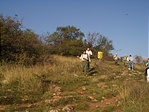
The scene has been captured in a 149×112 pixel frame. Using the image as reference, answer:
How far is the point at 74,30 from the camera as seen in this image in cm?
5356

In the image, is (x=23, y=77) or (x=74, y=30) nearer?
(x=23, y=77)

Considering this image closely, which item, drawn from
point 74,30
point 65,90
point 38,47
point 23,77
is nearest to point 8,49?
point 38,47

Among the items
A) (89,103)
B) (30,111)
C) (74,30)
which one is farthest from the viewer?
(74,30)

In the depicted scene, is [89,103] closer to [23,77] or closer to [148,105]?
[148,105]

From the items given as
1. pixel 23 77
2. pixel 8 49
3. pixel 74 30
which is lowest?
pixel 23 77

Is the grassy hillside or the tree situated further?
the tree

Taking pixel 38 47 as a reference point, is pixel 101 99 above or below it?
below

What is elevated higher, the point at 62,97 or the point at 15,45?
the point at 15,45

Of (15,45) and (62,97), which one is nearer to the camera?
(62,97)

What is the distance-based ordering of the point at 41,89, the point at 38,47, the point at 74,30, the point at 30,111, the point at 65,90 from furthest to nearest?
the point at 74,30
the point at 38,47
the point at 65,90
the point at 41,89
the point at 30,111

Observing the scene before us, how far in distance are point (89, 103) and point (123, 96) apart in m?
1.14

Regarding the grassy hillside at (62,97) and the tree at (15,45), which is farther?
the tree at (15,45)

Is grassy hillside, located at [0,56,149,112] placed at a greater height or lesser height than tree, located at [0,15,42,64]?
lesser

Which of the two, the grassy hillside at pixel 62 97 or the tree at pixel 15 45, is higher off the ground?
the tree at pixel 15 45
